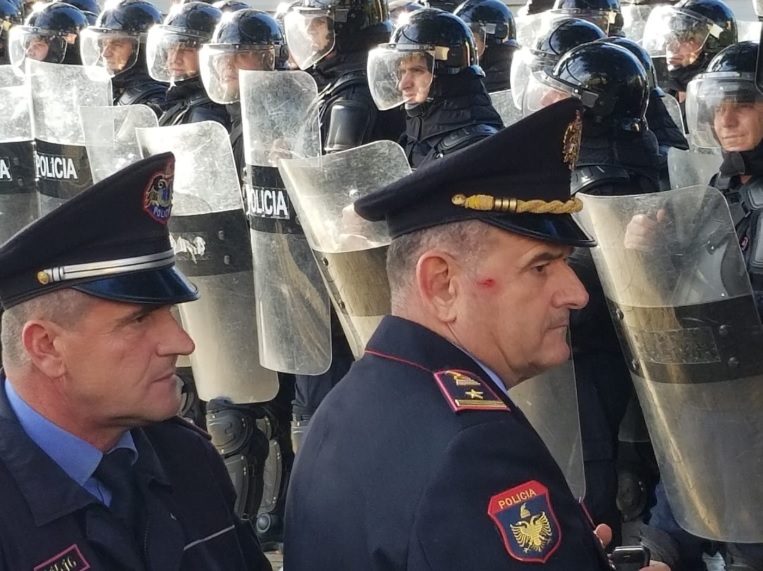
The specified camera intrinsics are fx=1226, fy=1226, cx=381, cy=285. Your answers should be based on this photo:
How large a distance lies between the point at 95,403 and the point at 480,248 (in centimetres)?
62

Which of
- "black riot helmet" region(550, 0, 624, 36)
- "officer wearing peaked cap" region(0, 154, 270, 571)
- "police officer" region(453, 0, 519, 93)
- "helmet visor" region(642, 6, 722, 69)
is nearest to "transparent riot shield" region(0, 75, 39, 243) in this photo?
"police officer" region(453, 0, 519, 93)

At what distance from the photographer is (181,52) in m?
6.09

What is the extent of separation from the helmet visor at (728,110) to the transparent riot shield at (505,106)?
67.0 inches

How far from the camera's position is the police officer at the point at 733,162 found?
11.3 ft

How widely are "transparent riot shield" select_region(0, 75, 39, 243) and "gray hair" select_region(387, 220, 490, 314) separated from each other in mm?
→ 4865

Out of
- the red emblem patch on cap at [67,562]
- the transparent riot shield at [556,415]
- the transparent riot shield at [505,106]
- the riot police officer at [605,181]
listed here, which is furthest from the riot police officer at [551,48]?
the red emblem patch on cap at [67,562]

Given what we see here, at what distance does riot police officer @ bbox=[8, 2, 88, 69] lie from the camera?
26.6ft

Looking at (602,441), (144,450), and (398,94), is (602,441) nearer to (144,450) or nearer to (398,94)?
(398,94)

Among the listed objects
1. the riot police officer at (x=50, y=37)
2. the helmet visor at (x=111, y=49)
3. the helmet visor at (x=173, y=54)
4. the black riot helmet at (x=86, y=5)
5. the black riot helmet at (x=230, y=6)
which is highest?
the black riot helmet at (x=86, y=5)

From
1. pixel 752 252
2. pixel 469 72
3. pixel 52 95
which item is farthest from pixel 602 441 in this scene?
pixel 52 95

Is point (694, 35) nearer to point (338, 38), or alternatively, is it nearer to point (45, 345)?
point (338, 38)

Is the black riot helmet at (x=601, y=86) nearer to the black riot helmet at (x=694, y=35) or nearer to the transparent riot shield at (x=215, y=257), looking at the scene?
the transparent riot shield at (x=215, y=257)

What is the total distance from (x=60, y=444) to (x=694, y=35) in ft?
17.6

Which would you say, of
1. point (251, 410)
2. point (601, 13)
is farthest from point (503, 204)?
point (601, 13)
